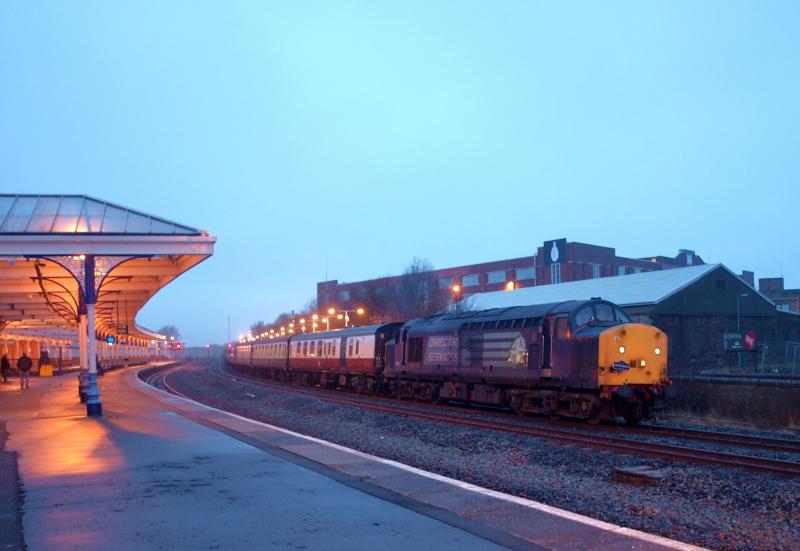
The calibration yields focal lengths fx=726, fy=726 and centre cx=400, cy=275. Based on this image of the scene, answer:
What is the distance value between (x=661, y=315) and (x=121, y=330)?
115 feet

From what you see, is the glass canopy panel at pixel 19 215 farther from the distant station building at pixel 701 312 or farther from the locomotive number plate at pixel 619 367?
the distant station building at pixel 701 312

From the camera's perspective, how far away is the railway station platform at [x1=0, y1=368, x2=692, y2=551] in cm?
670

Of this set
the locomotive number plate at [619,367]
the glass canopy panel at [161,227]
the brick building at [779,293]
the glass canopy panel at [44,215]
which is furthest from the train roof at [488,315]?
the brick building at [779,293]

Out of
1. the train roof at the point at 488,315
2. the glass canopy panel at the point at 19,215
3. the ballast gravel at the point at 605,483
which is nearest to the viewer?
the ballast gravel at the point at 605,483

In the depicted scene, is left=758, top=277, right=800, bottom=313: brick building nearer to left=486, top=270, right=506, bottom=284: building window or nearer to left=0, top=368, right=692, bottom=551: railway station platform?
left=486, top=270, right=506, bottom=284: building window

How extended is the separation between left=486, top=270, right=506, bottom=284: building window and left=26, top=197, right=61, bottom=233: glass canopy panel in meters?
66.0

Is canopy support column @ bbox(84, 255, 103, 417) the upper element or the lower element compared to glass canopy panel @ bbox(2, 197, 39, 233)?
lower

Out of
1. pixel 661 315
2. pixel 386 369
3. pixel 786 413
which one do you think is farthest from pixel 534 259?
pixel 786 413

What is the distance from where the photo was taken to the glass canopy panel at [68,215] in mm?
19891

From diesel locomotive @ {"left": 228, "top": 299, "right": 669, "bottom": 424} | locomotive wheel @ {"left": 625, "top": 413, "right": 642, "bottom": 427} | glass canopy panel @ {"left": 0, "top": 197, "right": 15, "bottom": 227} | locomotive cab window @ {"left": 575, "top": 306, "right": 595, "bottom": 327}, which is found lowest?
locomotive wheel @ {"left": 625, "top": 413, "right": 642, "bottom": 427}

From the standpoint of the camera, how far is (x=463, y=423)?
17.9 m

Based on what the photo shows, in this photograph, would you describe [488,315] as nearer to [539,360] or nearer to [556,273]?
[539,360]

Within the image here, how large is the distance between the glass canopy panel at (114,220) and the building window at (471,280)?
223 ft

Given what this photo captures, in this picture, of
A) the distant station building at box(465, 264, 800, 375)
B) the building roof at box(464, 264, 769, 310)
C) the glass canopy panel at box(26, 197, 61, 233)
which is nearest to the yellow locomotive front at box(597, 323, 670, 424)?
the glass canopy panel at box(26, 197, 61, 233)
